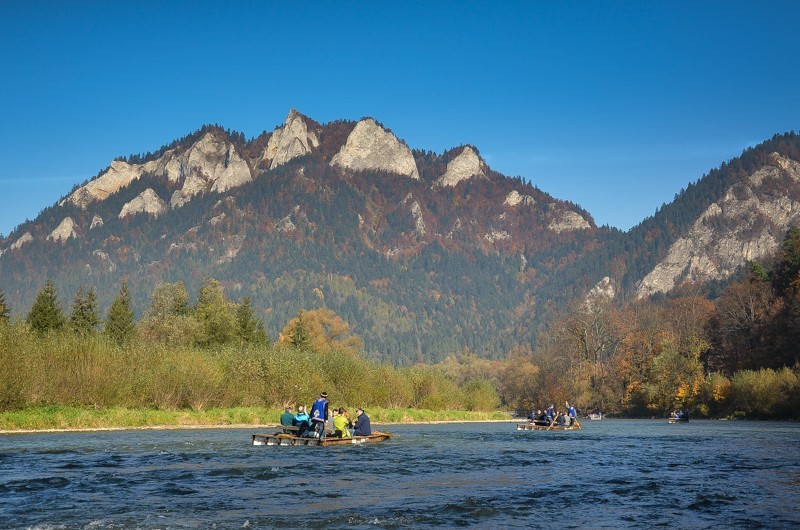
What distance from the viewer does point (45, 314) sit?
315 feet

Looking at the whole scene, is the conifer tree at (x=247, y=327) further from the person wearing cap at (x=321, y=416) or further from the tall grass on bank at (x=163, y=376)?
the person wearing cap at (x=321, y=416)

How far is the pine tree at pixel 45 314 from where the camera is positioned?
94.1m

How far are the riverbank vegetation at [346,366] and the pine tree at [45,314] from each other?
0.61 ft

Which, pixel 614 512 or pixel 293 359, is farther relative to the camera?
pixel 293 359

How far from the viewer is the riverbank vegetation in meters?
62.6

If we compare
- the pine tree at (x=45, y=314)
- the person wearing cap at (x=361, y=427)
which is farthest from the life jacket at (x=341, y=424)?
the pine tree at (x=45, y=314)

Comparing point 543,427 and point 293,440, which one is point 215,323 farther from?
point 293,440

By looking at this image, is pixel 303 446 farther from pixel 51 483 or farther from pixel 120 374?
pixel 120 374

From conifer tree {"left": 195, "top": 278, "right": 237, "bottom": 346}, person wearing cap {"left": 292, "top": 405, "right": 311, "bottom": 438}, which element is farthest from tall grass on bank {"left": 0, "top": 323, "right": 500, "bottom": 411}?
conifer tree {"left": 195, "top": 278, "right": 237, "bottom": 346}

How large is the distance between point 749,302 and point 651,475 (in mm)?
90345

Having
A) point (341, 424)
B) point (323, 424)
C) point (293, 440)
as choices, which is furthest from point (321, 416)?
point (341, 424)

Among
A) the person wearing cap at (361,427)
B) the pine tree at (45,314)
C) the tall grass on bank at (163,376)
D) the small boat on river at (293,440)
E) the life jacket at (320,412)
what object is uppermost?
the pine tree at (45,314)

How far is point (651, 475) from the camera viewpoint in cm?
3145

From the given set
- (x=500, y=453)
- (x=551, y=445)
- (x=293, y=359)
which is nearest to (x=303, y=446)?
(x=500, y=453)
